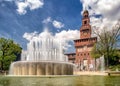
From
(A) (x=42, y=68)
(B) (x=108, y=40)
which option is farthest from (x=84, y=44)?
(A) (x=42, y=68)

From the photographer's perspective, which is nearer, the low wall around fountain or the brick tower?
the low wall around fountain

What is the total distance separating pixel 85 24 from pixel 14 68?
84.3 metres

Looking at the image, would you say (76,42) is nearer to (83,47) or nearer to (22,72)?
(83,47)

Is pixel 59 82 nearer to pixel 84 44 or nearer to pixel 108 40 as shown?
pixel 108 40

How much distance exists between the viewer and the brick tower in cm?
9644

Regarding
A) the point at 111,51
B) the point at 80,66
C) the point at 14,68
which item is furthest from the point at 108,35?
the point at 80,66

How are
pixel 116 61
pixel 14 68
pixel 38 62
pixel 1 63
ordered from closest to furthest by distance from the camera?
pixel 38 62
pixel 14 68
pixel 1 63
pixel 116 61

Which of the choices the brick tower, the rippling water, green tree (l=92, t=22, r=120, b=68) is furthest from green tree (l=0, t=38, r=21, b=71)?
the brick tower

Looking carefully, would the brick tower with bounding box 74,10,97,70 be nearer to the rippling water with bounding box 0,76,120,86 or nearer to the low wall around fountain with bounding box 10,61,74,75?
the low wall around fountain with bounding box 10,61,74,75

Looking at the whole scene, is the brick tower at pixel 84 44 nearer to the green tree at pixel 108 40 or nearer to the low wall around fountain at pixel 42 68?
the green tree at pixel 108 40

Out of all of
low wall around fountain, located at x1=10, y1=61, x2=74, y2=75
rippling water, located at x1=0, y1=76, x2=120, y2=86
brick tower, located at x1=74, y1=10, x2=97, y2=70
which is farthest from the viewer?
brick tower, located at x1=74, y1=10, x2=97, y2=70

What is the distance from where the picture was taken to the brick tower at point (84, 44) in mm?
96438

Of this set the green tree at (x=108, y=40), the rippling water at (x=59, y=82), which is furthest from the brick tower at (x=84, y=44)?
the rippling water at (x=59, y=82)

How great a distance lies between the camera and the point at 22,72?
2128cm
